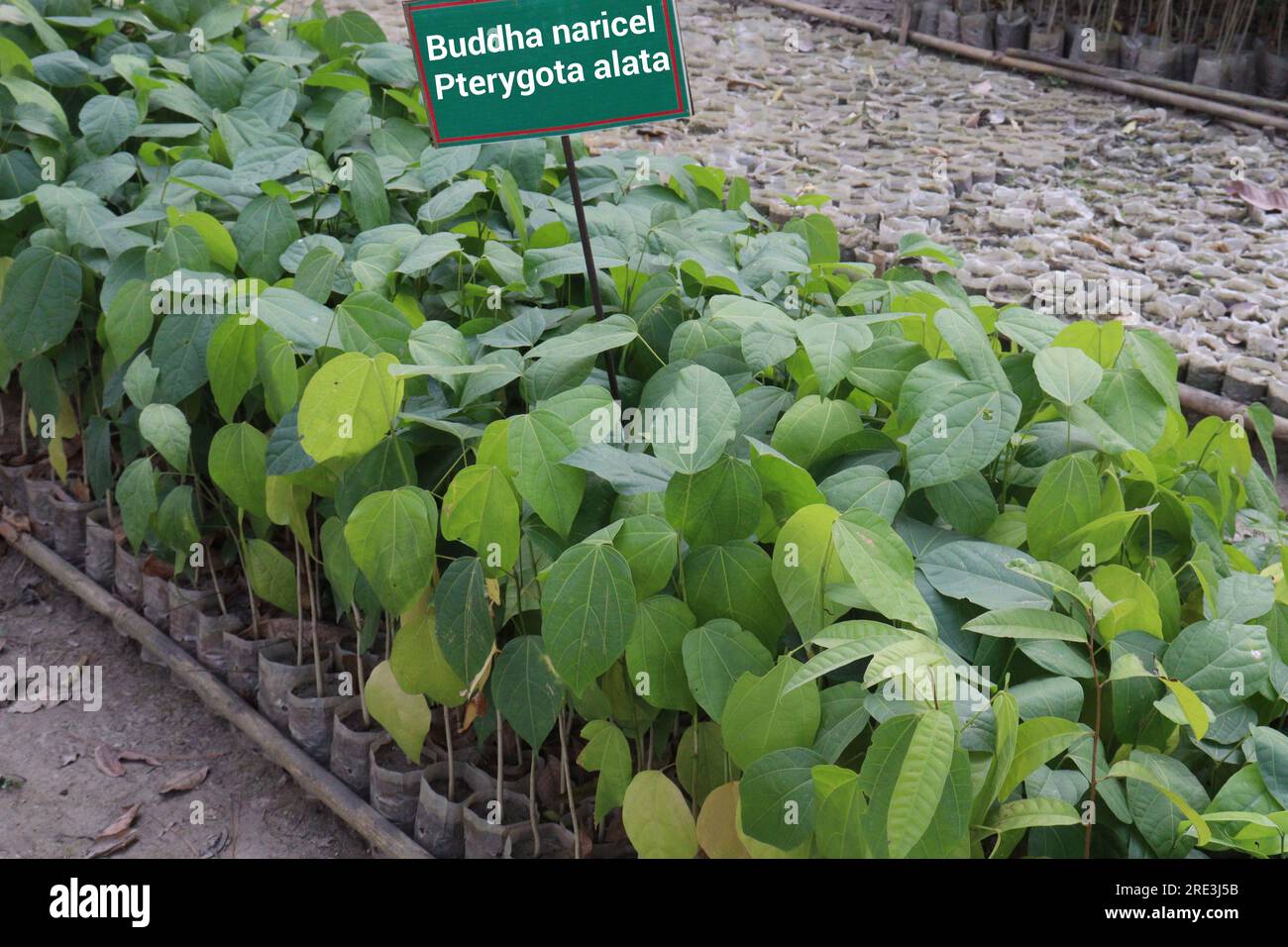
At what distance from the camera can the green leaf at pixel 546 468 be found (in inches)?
47.4

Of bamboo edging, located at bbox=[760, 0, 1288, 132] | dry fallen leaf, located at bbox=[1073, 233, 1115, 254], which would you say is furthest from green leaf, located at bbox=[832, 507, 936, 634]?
bamboo edging, located at bbox=[760, 0, 1288, 132]

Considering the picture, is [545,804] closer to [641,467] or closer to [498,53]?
[641,467]

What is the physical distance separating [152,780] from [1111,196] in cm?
303

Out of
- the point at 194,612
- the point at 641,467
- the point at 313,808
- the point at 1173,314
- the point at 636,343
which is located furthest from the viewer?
the point at 1173,314

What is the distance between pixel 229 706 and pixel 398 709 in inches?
20.0

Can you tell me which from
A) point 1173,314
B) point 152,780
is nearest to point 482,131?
point 152,780

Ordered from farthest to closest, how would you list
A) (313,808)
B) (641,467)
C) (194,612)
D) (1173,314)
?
(1173,314)
(194,612)
(313,808)
(641,467)

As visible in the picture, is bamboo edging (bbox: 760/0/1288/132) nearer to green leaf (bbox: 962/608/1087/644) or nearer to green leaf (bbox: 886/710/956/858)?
green leaf (bbox: 962/608/1087/644)

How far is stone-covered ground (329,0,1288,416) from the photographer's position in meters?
2.96

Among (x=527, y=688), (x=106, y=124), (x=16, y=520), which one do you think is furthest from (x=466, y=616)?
(x=16, y=520)

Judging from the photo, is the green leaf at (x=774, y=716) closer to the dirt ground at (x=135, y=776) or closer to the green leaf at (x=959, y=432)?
the green leaf at (x=959, y=432)

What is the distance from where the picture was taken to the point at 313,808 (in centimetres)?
180

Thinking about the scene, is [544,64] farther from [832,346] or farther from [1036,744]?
[1036,744]

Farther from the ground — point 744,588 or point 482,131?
point 482,131
